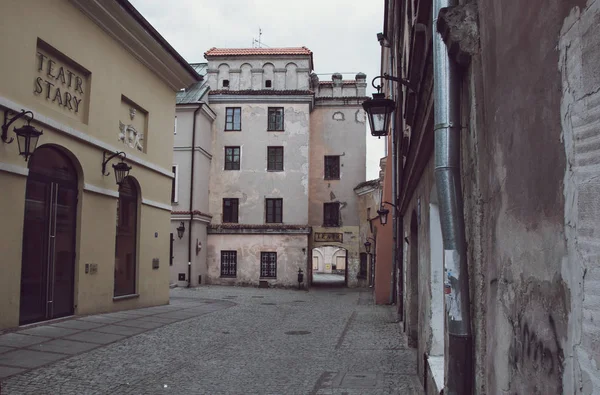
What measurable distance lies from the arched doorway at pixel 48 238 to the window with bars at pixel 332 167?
2153cm

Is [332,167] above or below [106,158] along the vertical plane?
above

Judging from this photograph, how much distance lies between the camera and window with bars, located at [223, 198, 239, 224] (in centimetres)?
3097

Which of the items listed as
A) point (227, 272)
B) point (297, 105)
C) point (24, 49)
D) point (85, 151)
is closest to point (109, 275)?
point (85, 151)

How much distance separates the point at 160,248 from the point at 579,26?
1553 centimetres

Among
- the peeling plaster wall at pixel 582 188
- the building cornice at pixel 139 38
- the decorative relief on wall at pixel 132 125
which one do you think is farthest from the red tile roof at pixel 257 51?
the peeling plaster wall at pixel 582 188

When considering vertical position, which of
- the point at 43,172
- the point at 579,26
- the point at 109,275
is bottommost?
the point at 109,275

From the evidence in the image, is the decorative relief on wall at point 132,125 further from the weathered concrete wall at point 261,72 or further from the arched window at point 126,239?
the weathered concrete wall at point 261,72

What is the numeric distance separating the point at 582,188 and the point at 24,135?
9588mm

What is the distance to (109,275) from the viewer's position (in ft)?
42.3

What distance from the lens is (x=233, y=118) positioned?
103 feet

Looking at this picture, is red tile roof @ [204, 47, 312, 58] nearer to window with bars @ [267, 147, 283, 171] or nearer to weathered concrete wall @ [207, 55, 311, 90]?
weathered concrete wall @ [207, 55, 311, 90]

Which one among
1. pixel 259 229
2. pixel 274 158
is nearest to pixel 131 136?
pixel 259 229

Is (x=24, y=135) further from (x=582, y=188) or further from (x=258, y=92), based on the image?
(x=258, y=92)

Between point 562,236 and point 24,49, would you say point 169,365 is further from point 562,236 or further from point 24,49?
point 562,236
